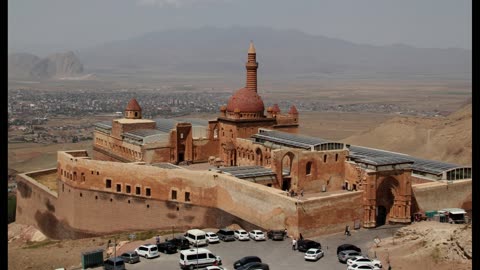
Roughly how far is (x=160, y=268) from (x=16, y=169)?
69531 mm

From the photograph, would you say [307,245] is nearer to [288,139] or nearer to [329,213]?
[329,213]

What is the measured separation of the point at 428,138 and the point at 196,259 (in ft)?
195

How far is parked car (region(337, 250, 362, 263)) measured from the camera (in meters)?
30.5

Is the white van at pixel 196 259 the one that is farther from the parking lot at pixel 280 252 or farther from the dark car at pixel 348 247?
the dark car at pixel 348 247

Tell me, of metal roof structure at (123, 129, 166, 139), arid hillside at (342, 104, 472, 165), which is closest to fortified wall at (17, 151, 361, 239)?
metal roof structure at (123, 129, 166, 139)

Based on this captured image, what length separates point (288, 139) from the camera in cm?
4869

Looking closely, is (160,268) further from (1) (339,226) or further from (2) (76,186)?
(2) (76,186)

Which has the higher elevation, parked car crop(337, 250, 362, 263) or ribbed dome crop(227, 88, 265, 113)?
ribbed dome crop(227, 88, 265, 113)

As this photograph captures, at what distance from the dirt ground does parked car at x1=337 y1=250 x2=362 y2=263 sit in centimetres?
132

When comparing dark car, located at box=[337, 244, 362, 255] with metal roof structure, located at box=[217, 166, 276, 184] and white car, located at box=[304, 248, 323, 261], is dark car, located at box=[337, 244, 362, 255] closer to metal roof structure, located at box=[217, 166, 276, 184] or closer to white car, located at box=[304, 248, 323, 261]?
white car, located at box=[304, 248, 323, 261]

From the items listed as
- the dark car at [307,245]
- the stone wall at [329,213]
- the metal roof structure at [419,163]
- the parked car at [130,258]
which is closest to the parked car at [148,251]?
the parked car at [130,258]

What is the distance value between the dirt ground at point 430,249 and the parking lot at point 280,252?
89cm

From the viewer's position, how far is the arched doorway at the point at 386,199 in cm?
3906

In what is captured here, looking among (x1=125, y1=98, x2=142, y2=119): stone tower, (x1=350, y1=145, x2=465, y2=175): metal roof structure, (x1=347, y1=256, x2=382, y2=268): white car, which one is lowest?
(x1=347, y1=256, x2=382, y2=268): white car
